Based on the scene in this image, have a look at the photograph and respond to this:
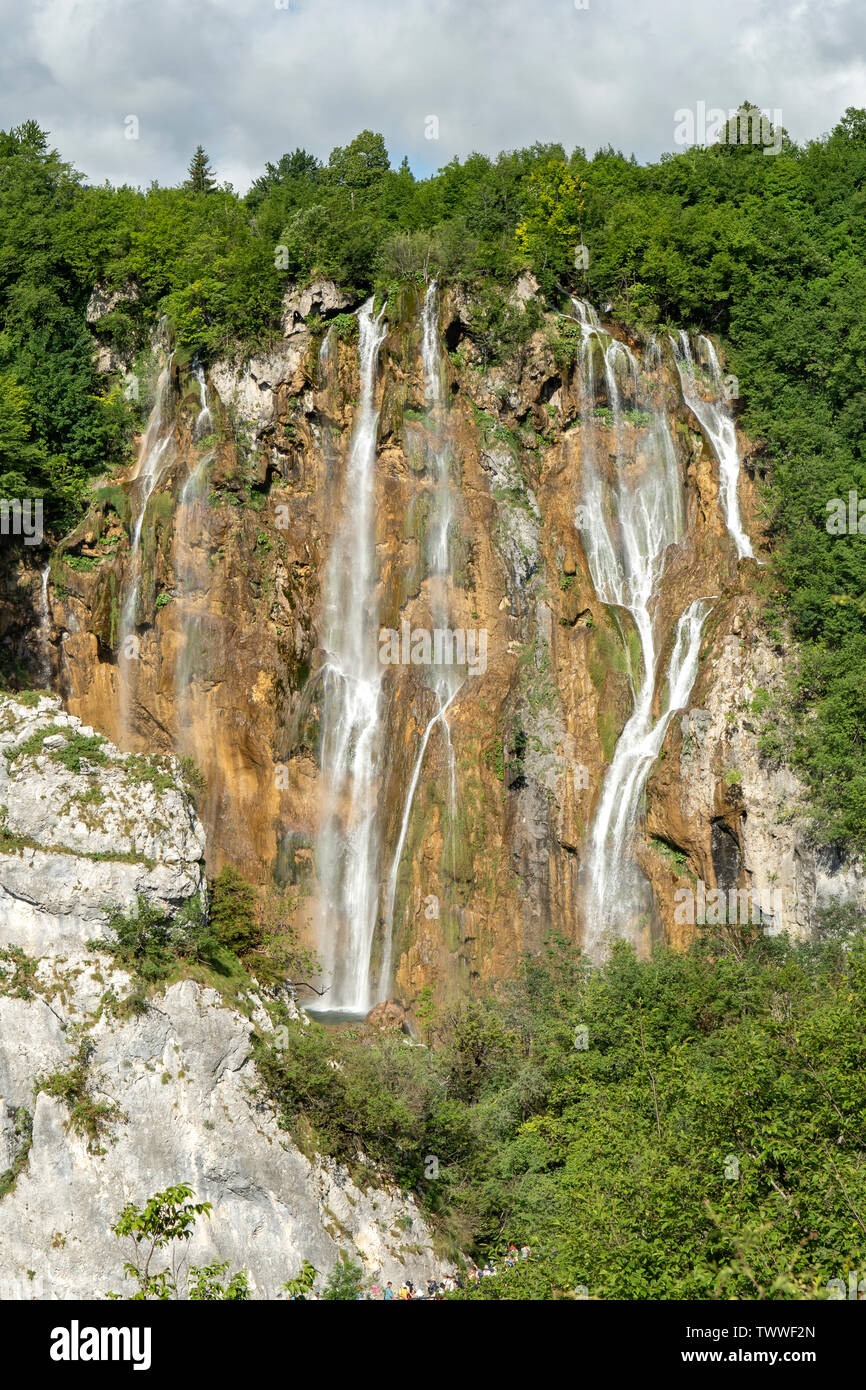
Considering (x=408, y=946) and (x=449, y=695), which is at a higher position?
(x=449, y=695)

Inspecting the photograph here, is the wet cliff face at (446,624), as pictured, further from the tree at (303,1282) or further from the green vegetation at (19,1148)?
the tree at (303,1282)

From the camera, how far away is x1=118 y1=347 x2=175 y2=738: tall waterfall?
160 ft

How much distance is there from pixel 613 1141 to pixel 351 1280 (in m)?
5.98

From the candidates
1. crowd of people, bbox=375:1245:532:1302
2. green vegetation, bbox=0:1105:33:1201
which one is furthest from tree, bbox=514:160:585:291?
green vegetation, bbox=0:1105:33:1201

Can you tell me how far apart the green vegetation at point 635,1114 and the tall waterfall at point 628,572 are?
295 cm

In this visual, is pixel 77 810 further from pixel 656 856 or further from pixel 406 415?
pixel 406 415

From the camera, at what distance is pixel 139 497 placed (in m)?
50.6

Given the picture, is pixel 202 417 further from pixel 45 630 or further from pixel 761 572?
pixel 761 572

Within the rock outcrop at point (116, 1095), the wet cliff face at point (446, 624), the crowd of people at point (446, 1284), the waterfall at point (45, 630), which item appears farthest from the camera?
the waterfall at point (45, 630)

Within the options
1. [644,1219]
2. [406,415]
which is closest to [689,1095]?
[644,1219]

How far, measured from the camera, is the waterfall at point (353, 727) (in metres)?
44.2

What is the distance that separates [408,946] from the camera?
43.4 metres

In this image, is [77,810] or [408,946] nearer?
[77,810]

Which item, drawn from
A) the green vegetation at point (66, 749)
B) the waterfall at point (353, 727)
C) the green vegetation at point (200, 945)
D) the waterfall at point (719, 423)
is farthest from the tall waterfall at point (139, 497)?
the waterfall at point (719, 423)
